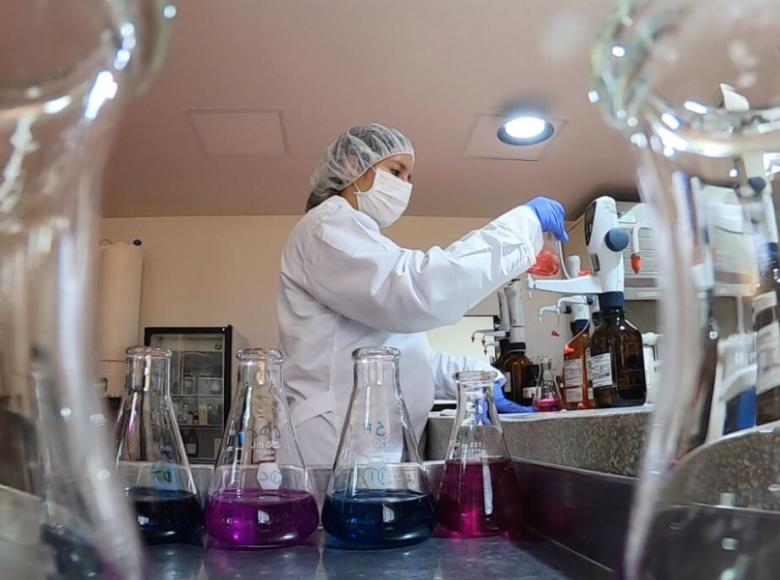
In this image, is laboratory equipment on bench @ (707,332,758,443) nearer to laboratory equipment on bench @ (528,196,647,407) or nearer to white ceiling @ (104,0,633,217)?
laboratory equipment on bench @ (528,196,647,407)

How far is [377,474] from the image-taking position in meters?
0.47

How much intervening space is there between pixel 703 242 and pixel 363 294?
0.79 m

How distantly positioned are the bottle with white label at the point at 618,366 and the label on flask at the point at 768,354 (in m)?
0.49

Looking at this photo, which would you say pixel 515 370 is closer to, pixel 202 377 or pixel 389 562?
pixel 389 562

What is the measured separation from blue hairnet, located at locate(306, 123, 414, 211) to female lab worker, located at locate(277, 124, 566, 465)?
0.52 ft

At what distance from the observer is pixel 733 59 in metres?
0.18

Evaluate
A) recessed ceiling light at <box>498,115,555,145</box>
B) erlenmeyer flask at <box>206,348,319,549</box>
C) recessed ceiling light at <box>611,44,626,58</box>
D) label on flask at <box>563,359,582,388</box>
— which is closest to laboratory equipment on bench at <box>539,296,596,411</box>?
label on flask at <box>563,359,582,388</box>

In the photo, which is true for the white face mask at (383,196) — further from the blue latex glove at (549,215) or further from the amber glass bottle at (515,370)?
the amber glass bottle at (515,370)

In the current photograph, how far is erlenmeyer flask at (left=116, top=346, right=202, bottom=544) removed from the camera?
0.44 metres

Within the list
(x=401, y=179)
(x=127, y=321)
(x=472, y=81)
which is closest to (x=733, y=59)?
(x=401, y=179)

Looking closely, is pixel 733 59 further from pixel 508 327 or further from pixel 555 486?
pixel 508 327

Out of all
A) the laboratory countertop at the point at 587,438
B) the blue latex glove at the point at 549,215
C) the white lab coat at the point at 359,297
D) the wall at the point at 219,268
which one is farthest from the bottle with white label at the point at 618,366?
the wall at the point at 219,268

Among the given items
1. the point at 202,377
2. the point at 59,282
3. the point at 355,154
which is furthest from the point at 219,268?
the point at 59,282

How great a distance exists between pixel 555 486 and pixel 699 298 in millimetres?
295
